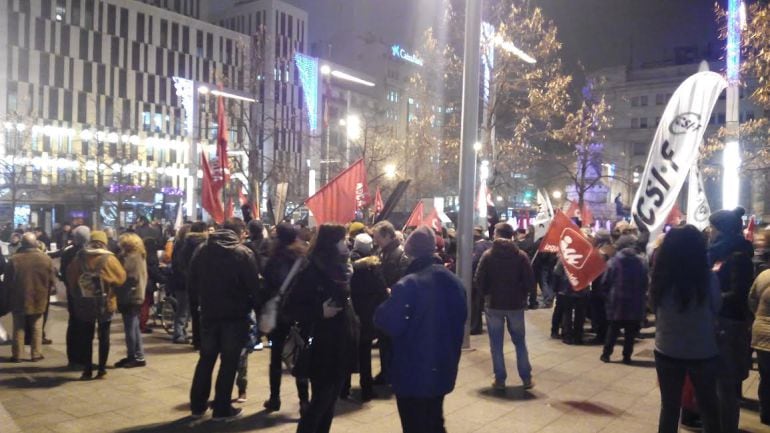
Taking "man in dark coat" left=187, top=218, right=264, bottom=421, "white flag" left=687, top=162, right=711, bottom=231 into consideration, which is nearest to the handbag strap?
"man in dark coat" left=187, top=218, right=264, bottom=421

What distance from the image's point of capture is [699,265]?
15.0 feet

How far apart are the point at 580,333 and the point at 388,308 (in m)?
7.38

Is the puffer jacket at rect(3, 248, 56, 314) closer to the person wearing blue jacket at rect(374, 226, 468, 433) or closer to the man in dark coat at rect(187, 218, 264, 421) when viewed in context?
the man in dark coat at rect(187, 218, 264, 421)

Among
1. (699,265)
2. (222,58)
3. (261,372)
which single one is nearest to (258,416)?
(261,372)

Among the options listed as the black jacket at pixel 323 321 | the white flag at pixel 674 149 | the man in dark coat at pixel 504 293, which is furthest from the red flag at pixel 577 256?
the black jacket at pixel 323 321

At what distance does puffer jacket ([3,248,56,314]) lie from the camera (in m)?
8.55

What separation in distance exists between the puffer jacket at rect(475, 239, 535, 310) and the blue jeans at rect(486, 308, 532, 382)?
9cm

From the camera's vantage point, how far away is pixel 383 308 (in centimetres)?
401

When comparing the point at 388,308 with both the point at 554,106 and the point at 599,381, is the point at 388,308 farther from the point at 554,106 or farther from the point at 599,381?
the point at 554,106

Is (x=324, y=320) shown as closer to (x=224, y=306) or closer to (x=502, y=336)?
(x=224, y=306)

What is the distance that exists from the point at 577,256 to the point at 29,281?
750 centimetres

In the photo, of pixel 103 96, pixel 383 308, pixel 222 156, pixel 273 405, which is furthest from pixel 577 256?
pixel 103 96

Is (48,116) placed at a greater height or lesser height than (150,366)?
greater

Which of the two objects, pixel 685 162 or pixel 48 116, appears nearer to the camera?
pixel 685 162
